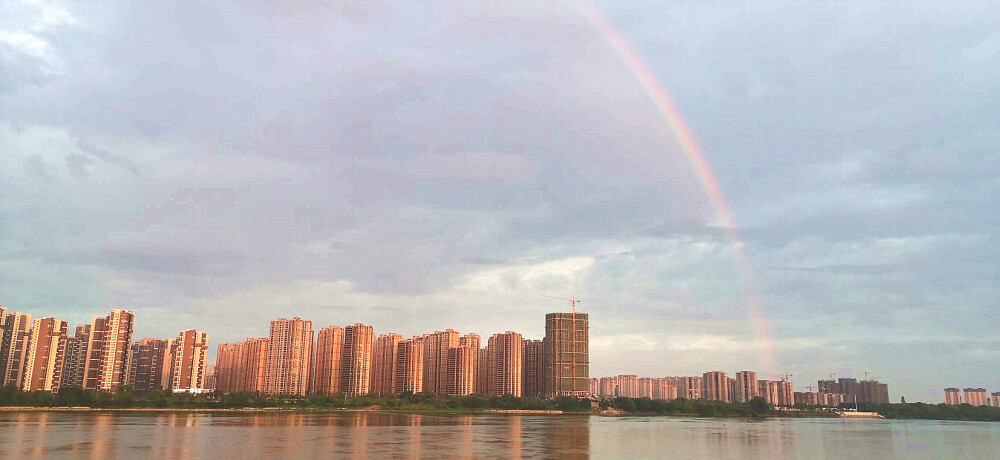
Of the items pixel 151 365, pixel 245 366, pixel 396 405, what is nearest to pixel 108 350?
pixel 151 365

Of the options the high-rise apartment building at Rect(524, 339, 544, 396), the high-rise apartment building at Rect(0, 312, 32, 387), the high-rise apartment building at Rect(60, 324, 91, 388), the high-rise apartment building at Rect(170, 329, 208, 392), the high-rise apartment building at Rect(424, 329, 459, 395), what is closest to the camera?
the high-rise apartment building at Rect(0, 312, 32, 387)

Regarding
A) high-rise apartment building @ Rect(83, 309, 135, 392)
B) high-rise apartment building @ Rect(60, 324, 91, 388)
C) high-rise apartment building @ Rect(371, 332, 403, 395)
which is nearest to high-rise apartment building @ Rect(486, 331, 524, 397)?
high-rise apartment building @ Rect(371, 332, 403, 395)

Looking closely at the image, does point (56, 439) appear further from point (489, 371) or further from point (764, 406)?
point (764, 406)

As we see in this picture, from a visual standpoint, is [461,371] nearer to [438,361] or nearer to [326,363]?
[438,361]

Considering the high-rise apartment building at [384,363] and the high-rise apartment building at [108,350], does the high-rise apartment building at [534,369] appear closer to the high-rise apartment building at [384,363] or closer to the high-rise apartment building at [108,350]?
the high-rise apartment building at [384,363]

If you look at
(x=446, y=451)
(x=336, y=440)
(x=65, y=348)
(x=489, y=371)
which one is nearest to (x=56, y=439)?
(x=336, y=440)

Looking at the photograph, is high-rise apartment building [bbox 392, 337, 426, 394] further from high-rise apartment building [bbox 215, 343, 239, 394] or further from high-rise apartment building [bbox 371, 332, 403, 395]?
high-rise apartment building [bbox 215, 343, 239, 394]
